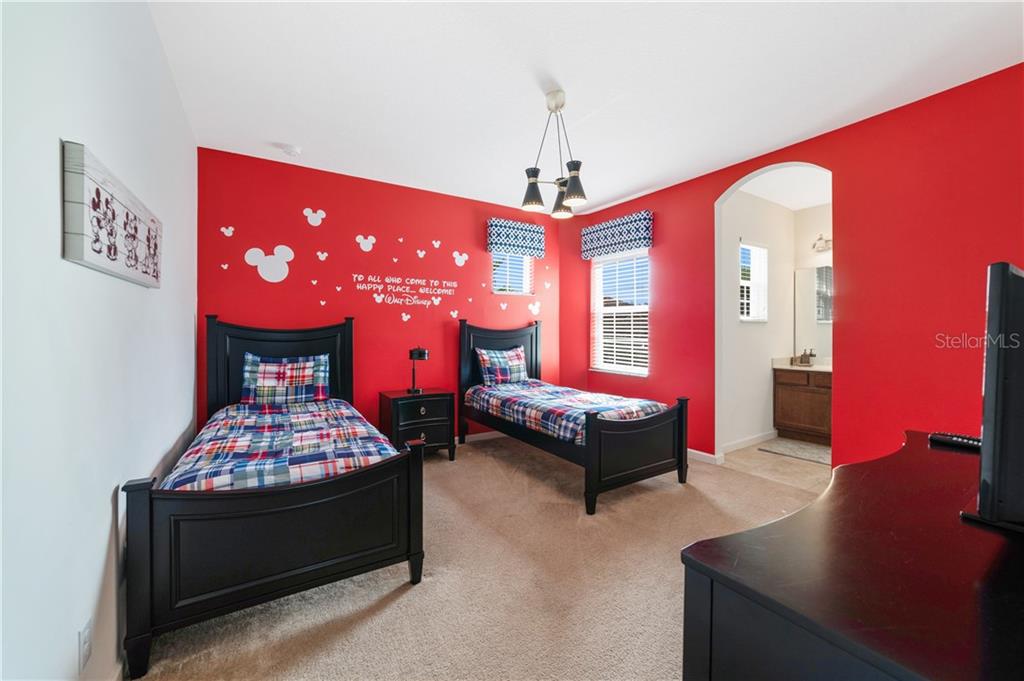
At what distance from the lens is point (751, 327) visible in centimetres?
455

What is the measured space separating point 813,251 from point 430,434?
4.71 m

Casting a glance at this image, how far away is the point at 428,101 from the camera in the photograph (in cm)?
272

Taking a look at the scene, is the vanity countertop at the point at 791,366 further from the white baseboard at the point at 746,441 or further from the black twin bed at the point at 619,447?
the black twin bed at the point at 619,447

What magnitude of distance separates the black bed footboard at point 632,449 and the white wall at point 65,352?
234 cm

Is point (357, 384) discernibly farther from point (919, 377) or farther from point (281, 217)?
point (919, 377)

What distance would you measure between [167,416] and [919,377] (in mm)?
4535

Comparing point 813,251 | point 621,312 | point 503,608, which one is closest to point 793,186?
A: point 813,251

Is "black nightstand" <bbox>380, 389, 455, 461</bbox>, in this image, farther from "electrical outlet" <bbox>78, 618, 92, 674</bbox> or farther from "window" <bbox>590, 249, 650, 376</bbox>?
"electrical outlet" <bbox>78, 618, 92, 674</bbox>

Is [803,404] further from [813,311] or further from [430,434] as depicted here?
[430,434]

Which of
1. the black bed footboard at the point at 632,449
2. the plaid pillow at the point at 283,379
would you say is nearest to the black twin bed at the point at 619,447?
the black bed footboard at the point at 632,449

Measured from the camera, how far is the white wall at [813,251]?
4.83m

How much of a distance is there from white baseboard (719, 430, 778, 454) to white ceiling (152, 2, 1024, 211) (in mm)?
2696

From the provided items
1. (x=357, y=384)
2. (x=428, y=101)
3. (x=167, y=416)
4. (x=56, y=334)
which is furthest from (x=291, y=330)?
(x=56, y=334)

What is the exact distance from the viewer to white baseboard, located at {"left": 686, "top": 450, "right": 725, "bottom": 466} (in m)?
3.91
